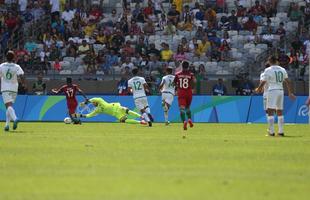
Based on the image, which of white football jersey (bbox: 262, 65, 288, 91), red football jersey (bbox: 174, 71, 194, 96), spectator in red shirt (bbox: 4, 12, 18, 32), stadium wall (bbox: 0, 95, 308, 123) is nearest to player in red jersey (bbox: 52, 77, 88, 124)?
stadium wall (bbox: 0, 95, 308, 123)

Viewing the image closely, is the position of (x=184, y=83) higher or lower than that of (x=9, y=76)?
lower

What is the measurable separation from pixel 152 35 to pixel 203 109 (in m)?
6.33

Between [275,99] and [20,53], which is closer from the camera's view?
[275,99]

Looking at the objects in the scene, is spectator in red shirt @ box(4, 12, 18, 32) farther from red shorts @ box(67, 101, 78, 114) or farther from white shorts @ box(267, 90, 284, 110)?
white shorts @ box(267, 90, 284, 110)

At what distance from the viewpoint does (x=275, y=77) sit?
82.6 feet

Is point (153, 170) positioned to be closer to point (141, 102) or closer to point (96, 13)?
point (141, 102)

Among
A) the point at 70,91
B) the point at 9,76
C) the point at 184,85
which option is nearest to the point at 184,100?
the point at 184,85

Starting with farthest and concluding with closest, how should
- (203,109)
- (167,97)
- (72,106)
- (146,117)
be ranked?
(203,109) < (72,106) < (167,97) < (146,117)

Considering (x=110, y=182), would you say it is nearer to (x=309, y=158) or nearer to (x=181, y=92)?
(x=309, y=158)

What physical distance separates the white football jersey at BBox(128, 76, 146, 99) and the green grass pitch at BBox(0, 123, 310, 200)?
49.6 feet

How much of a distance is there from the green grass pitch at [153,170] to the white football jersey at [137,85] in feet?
49.6

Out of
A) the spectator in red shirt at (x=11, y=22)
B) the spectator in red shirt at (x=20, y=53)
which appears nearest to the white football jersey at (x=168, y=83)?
the spectator in red shirt at (x=20, y=53)

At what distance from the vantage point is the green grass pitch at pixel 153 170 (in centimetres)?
1068

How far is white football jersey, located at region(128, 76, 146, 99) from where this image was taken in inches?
1391
